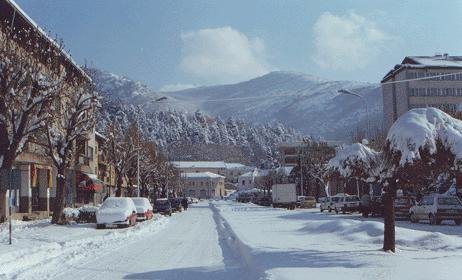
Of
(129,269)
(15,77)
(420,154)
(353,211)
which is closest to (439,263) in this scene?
(420,154)

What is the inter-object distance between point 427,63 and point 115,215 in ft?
263

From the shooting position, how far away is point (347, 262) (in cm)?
1356

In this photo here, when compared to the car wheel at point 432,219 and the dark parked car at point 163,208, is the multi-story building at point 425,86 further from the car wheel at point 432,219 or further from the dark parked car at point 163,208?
the car wheel at point 432,219

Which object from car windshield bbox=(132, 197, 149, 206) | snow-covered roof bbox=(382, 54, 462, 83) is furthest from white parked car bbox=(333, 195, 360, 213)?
snow-covered roof bbox=(382, 54, 462, 83)

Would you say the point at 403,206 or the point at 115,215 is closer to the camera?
the point at 115,215

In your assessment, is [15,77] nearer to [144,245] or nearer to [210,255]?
[144,245]

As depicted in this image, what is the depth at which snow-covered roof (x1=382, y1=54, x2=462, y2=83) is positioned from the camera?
102 m

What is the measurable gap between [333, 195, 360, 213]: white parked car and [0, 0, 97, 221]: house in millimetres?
22441

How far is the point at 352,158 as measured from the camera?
715 inches

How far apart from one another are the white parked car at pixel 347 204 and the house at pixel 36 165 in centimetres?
2244

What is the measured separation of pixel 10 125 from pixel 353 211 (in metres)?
33.5

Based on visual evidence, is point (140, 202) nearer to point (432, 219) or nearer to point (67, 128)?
point (67, 128)

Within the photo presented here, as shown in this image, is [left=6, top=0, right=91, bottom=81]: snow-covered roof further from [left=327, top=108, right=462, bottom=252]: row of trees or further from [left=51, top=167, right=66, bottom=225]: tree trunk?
[left=327, top=108, right=462, bottom=252]: row of trees

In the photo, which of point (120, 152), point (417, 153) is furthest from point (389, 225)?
point (120, 152)
